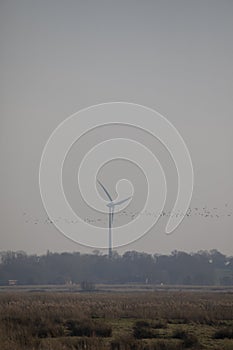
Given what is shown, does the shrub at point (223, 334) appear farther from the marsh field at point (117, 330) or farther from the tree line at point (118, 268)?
the tree line at point (118, 268)

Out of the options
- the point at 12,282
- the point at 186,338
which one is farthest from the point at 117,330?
the point at 12,282

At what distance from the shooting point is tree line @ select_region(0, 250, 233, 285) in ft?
391

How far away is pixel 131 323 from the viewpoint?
2573 centimetres

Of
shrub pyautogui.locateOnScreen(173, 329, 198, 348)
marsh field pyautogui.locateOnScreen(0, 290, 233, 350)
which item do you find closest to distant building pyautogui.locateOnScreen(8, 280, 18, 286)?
marsh field pyautogui.locateOnScreen(0, 290, 233, 350)

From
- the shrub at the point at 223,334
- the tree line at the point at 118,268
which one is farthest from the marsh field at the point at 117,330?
the tree line at the point at 118,268

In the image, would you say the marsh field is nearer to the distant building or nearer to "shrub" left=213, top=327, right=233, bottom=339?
"shrub" left=213, top=327, right=233, bottom=339

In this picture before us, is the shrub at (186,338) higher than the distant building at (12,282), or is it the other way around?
the distant building at (12,282)

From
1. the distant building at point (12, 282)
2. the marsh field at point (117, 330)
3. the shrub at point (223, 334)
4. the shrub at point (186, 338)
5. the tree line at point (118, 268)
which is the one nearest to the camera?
the marsh field at point (117, 330)

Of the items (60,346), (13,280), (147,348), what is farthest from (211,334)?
(13,280)

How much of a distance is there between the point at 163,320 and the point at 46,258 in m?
107

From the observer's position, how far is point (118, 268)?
13512 cm

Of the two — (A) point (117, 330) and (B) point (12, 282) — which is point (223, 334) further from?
(B) point (12, 282)

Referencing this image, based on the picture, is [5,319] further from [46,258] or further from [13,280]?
[46,258]

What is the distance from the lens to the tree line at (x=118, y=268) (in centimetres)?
11906
